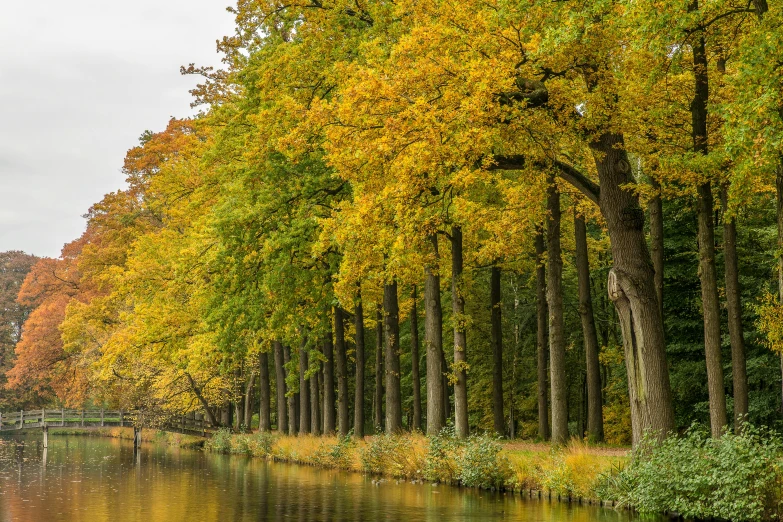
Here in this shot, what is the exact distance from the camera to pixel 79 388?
5691cm

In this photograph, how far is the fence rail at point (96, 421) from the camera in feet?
162

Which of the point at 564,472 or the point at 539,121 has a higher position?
the point at 539,121

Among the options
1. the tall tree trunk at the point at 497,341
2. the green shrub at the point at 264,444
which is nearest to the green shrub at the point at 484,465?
the tall tree trunk at the point at 497,341

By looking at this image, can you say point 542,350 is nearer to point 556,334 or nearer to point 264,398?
point 556,334

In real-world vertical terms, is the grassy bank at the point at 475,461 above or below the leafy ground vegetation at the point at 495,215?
below

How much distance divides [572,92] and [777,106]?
12.8ft

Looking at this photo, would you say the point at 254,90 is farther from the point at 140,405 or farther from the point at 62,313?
the point at 62,313

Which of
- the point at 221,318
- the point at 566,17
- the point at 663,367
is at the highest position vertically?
the point at 566,17

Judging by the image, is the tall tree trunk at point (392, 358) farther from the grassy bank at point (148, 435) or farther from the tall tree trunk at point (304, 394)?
the grassy bank at point (148, 435)

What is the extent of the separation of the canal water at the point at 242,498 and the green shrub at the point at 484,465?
1.58 ft

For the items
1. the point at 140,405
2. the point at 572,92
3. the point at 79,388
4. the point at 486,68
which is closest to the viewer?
the point at 486,68

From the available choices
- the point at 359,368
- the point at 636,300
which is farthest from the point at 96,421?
the point at 636,300

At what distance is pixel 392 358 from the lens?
2719 centimetres

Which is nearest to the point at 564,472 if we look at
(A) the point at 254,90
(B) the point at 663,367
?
(B) the point at 663,367
